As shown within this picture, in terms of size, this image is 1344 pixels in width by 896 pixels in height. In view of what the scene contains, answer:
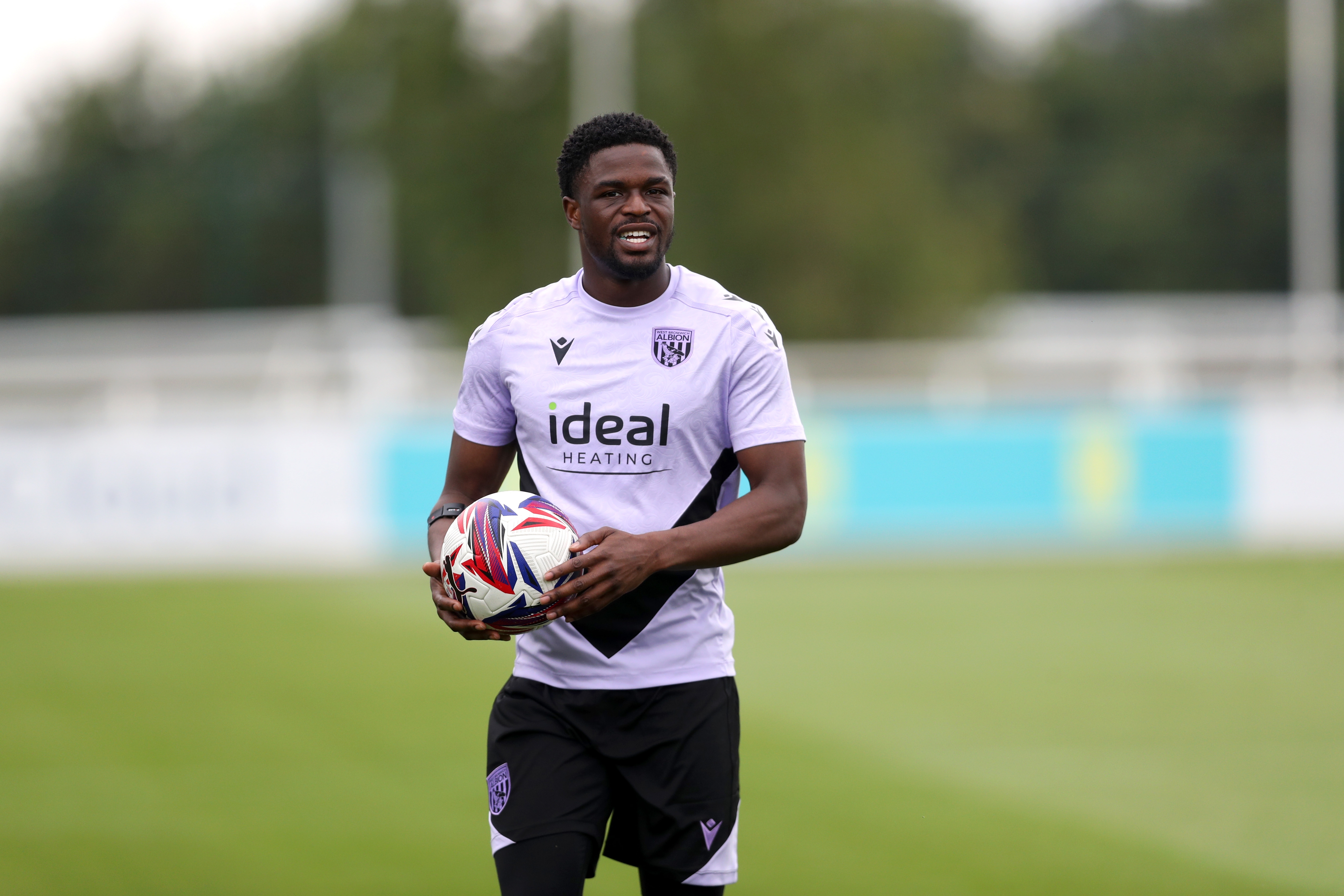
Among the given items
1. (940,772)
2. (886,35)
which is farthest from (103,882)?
(886,35)

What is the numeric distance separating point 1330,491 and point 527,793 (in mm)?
15177

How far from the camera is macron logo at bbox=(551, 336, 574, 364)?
13.8ft

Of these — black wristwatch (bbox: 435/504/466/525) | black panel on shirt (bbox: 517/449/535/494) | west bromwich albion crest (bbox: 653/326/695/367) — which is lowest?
black wristwatch (bbox: 435/504/466/525)

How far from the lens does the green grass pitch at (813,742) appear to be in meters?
6.66

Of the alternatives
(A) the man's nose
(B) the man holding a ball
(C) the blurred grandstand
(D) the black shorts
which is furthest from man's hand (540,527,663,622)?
(C) the blurred grandstand

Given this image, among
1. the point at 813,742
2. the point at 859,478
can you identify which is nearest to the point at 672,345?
the point at 813,742

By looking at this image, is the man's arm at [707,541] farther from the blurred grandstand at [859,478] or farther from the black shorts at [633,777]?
the blurred grandstand at [859,478]

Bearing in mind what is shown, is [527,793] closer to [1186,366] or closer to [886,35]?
[1186,366]

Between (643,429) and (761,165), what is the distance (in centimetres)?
3076

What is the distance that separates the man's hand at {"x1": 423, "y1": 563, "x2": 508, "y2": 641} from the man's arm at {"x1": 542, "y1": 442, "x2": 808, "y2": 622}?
197mm

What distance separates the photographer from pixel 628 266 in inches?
162

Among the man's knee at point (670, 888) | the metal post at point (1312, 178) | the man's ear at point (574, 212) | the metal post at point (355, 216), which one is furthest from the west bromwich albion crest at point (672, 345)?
the metal post at point (355, 216)

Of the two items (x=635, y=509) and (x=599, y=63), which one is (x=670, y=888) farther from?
(x=599, y=63)

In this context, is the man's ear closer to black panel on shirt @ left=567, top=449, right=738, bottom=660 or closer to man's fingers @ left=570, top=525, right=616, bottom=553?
black panel on shirt @ left=567, top=449, right=738, bottom=660
